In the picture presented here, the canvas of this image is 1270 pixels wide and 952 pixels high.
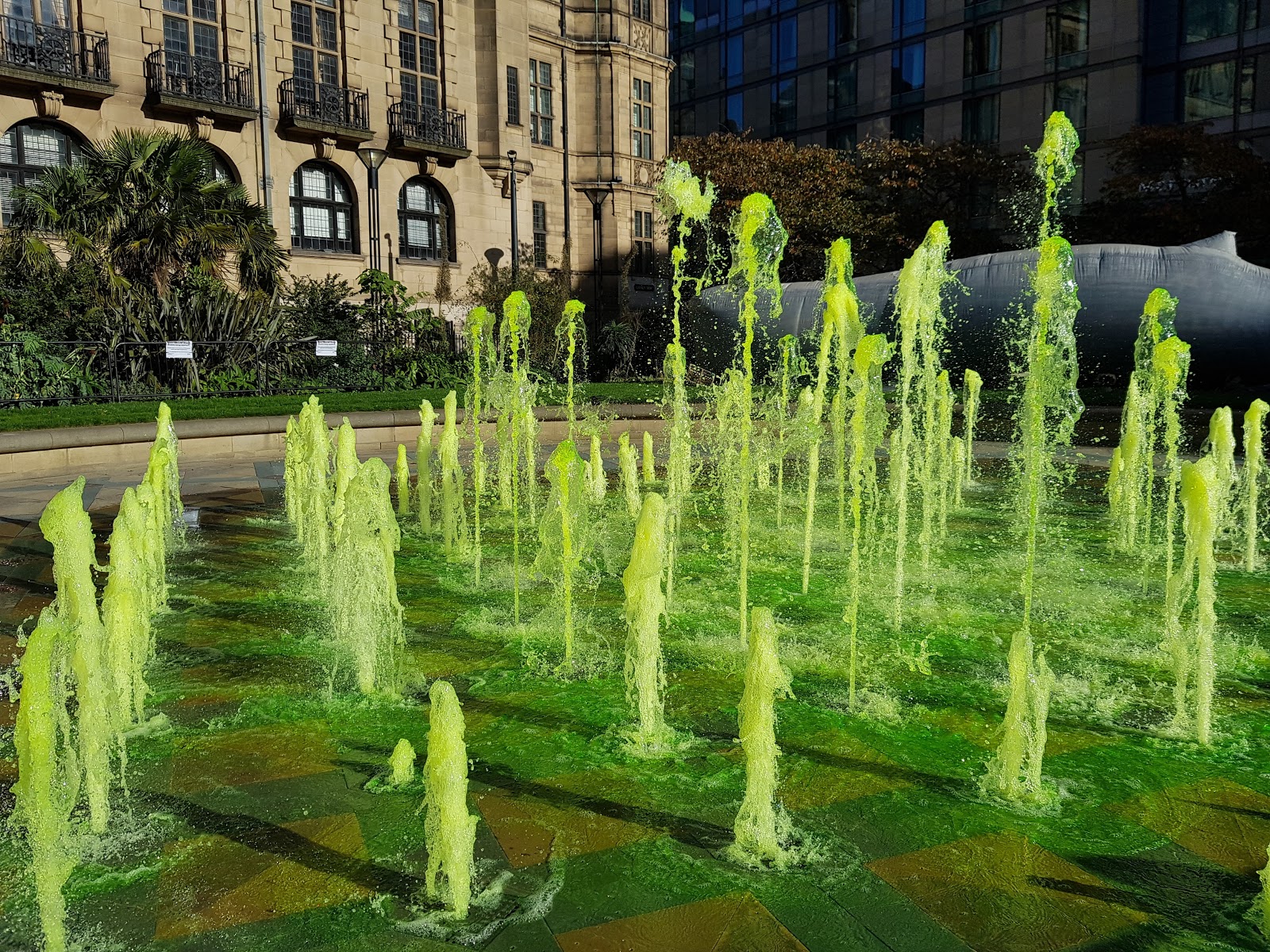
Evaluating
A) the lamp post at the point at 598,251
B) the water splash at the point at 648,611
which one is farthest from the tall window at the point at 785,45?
the water splash at the point at 648,611

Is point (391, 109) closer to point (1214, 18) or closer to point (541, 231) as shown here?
point (541, 231)

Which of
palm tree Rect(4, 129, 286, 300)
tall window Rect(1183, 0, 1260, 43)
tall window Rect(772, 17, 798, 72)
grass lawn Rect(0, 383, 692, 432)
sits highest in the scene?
tall window Rect(772, 17, 798, 72)

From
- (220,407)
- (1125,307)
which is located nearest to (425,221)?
(220,407)

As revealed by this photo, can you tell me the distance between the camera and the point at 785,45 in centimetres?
4294

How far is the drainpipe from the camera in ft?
76.5

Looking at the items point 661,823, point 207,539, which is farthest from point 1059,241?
point 207,539

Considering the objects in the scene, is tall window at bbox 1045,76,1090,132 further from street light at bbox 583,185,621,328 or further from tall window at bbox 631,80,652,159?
street light at bbox 583,185,621,328

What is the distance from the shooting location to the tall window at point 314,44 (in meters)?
24.7

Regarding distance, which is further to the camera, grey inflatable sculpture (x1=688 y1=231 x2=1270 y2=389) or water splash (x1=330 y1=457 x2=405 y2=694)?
grey inflatable sculpture (x1=688 y1=231 x2=1270 y2=389)

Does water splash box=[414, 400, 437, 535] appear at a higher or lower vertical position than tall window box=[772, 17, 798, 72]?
lower

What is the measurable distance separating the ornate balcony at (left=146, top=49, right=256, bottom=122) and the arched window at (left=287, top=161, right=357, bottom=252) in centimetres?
244

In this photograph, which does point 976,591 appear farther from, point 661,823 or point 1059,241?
point 661,823

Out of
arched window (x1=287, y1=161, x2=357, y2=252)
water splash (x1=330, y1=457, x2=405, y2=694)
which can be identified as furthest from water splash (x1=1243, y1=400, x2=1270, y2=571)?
arched window (x1=287, y1=161, x2=357, y2=252)

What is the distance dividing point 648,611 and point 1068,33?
3666cm
